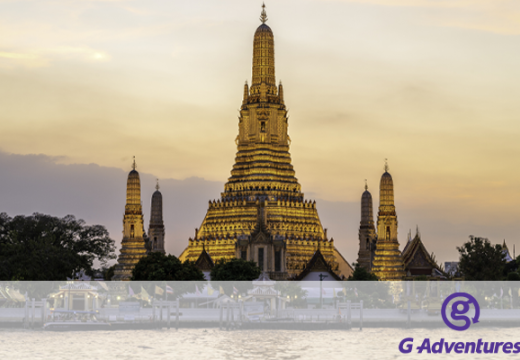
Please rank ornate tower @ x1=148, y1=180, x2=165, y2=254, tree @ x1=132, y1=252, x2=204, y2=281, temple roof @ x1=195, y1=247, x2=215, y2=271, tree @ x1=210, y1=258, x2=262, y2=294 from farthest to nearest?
ornate tower @ x1=148, y1=180, x2=165, y2=254, temple roof @ x1=195, y1=247, x2=215, y2=271, tree @ x1=210, y1=258, x2=262, y2=294, tree @ x1=132, y1=252, x2=204, y2=281

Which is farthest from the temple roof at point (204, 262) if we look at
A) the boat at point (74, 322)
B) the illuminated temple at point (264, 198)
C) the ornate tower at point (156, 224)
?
the boat at point (74, 322)

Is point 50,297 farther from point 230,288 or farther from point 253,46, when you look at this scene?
point 253,46

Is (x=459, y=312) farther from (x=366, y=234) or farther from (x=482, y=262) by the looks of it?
(x=366, y=234)

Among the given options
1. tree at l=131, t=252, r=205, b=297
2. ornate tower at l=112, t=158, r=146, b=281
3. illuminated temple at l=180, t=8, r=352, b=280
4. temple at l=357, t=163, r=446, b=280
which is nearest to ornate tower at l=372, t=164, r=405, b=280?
temple at l=357, t=163, r=446, b=280

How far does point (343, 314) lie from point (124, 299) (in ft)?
78.7

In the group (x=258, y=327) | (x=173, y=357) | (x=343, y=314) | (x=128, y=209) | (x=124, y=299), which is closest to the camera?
(x=173, y=357)

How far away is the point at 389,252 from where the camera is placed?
123312mm

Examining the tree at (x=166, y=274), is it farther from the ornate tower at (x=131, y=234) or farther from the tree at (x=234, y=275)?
the ornate tower at (x=131, y=234)

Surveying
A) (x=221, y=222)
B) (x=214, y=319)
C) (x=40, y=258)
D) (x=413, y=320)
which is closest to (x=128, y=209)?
(x=221, y=222)

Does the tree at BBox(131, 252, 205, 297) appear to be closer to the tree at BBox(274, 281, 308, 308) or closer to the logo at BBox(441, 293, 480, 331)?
the tree at BBox(274, 281, 308, 308)

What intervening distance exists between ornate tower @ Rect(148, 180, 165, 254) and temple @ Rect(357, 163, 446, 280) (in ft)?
71.6

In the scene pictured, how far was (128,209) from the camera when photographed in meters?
127

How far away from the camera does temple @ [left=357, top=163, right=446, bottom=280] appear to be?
123188 millimetres

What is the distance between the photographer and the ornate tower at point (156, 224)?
13412 centimetres
